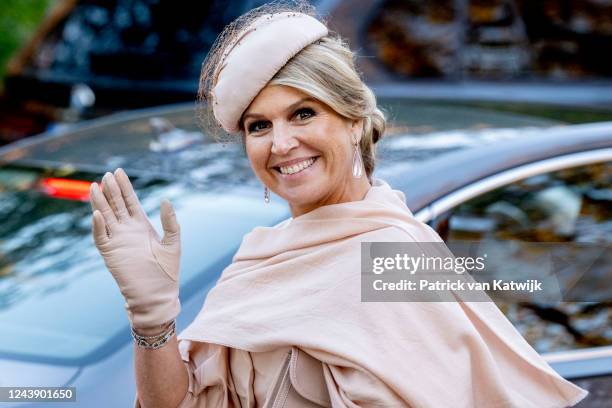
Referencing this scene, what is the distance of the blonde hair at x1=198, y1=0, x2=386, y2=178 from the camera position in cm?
174

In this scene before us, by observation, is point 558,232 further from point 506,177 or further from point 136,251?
point 136,251

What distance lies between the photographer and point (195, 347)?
1854mm

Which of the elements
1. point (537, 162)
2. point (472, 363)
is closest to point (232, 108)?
point (472, 363)

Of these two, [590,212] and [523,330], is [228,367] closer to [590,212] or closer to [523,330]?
[523,330]

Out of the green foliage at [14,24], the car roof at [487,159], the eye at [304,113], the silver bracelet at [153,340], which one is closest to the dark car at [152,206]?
the car roof at [487,159]

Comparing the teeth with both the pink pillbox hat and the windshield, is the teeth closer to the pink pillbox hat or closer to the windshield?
the pink pillbox hat

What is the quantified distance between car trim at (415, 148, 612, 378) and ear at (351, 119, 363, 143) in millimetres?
389

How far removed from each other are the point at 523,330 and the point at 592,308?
0.24m

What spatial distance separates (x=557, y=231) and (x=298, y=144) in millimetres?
1117

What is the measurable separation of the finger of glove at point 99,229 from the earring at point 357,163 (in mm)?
496

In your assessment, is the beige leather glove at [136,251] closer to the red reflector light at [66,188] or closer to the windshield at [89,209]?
the windshield at [89,209]

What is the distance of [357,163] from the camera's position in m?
1.86

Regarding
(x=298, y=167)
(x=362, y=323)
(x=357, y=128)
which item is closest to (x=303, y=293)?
(x=362, y=323)

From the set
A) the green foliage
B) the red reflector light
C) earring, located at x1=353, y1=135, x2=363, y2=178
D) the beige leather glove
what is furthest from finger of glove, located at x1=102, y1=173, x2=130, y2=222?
the green foliage
